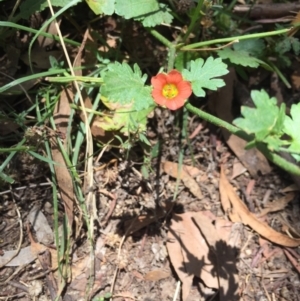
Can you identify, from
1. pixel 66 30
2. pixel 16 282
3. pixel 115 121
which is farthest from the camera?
pixel 66 30

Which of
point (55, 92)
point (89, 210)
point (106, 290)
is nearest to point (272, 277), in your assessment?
point (106, 290)

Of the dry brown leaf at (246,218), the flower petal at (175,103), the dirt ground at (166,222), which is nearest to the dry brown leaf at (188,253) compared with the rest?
the dirt ground at (166,222)

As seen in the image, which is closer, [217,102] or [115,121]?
[115,121]

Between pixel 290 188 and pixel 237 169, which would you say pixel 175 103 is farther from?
pixel 290 188

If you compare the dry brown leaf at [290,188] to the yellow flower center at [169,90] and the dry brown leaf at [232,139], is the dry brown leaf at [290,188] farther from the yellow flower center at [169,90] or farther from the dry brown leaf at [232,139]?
the yellow flower center at [169,90]

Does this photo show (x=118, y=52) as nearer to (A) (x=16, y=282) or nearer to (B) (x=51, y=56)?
(B) (x=51, y=56)

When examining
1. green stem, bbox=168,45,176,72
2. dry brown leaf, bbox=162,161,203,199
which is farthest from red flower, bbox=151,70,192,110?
dry brown leaf, bbox=162,161,203,199

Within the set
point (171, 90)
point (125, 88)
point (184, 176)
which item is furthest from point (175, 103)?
point (184, 176)

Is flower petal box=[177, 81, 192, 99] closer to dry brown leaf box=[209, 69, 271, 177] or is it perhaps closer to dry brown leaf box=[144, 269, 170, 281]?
dry brown leaf box=[209, 69, 271, 177]
